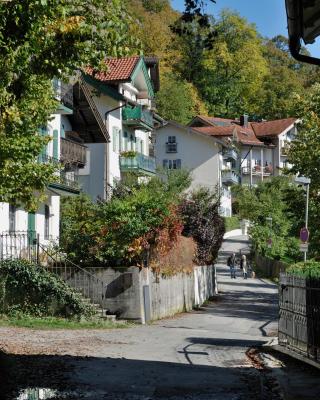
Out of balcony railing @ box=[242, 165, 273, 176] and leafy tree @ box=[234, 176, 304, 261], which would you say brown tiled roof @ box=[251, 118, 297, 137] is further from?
leafy tree @ box=[234, 176, 304, 261]

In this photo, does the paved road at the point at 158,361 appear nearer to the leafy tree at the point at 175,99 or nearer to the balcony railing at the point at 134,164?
the balcony railing at the point at 134,164

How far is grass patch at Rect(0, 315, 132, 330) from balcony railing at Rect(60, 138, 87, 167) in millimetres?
11627

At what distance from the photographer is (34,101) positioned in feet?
53.6

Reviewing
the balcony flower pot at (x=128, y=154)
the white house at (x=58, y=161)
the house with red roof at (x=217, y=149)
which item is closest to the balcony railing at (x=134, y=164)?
the balcony flower pot at (x=128, y=154)

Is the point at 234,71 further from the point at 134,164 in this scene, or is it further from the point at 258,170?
the point at 134,164

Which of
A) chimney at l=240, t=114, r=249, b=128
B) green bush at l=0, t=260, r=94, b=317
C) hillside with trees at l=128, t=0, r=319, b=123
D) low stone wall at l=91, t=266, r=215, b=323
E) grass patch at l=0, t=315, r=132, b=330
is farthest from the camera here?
chimney at l=240, t=114, r=249, b=128

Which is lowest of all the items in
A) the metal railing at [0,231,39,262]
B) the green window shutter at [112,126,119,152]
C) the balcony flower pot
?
the metal railing at [0,231,39,262]

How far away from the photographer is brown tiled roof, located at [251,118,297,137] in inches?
4135

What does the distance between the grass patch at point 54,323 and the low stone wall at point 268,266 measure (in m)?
30.6

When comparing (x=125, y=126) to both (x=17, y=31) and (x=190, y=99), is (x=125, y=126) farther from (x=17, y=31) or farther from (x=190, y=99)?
(x=190, y=99)

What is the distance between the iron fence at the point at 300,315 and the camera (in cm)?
1349

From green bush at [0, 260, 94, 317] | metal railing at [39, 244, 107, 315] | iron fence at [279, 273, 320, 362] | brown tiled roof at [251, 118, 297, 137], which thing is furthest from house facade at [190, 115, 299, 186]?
iron fence at [279, 273, 320, 362]

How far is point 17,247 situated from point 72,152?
9329mm

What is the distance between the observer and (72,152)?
116 ft
